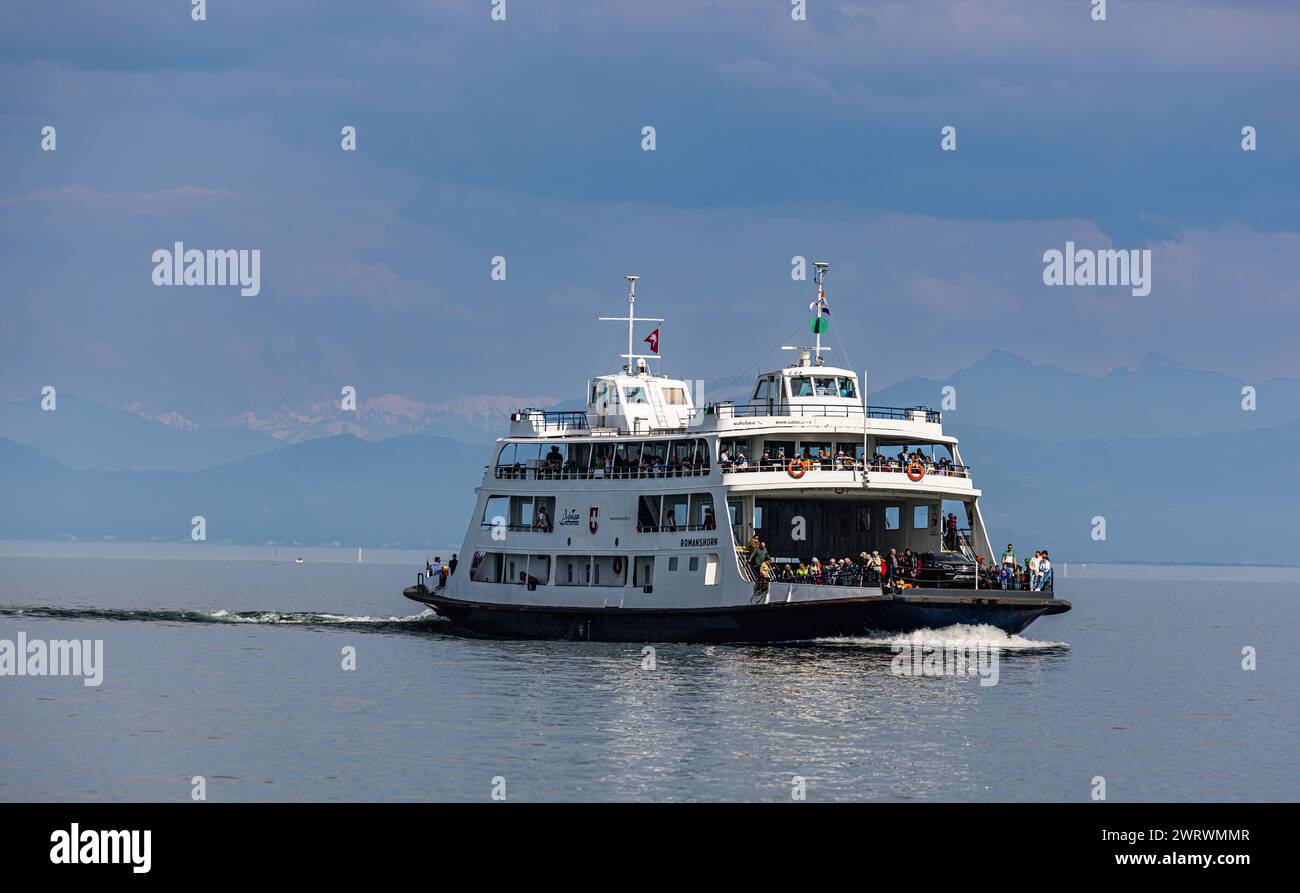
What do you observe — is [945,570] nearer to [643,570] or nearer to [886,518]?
[886,518]

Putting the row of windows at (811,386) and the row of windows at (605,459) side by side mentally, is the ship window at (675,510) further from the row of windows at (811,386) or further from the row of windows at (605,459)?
the row of windows at (811,386)

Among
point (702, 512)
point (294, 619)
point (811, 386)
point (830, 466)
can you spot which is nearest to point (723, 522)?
point (702, 512)

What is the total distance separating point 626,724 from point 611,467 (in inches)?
763

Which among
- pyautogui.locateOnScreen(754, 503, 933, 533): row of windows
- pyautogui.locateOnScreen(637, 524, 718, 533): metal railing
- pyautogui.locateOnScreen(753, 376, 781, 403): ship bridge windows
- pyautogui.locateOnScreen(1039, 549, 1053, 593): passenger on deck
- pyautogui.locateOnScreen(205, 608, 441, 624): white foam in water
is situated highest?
pyautogui.locateOnScreen(753, 376, 781, 403): ship bridge windows

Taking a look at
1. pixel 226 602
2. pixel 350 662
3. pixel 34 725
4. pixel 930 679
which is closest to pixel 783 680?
pixel 930 679

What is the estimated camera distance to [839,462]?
50.6 m

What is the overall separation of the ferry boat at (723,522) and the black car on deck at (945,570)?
7 cm

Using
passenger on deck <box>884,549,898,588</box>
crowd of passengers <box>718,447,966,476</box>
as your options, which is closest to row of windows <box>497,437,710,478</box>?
crowd of passengers <box>718,447,966,476</box>

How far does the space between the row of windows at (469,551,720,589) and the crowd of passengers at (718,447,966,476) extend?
295 centimetres

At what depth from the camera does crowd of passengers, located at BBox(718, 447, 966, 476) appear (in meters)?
50.6

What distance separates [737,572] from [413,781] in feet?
67.9

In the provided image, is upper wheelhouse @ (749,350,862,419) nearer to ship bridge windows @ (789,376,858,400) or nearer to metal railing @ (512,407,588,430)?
ship bridge windows @ (789,376,858,400)

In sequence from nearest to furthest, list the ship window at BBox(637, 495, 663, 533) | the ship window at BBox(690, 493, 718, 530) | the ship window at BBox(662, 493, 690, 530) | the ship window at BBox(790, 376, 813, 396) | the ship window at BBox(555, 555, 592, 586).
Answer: the ship window at BBox(690, 493, 718, 530) < the ship window at BBox(662, 493, 690, 530) < the ship window at BBox(637, 495, 663, 533) < the ship window at BBox(790, 376, 813, 396) < the ship window at BBox(555, 555, 592, 586)
